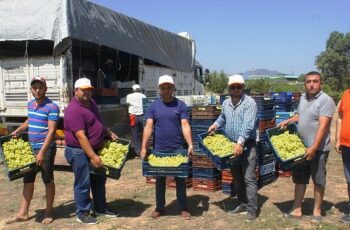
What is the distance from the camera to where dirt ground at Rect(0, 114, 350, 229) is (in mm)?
6047

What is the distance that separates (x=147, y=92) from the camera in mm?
13234

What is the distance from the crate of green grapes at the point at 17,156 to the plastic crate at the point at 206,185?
3172 mm

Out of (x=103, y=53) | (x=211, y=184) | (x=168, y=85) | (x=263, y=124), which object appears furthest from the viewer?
(x=103, y=53)

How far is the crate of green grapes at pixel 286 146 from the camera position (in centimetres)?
570

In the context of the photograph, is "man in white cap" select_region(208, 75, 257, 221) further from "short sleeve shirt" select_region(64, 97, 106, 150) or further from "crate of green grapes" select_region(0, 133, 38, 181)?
"crate of green grapes" select_region(0, 133, 38, 181)

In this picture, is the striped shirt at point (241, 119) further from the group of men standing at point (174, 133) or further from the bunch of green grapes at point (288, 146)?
the bunch of green grapes at point (288, 146)

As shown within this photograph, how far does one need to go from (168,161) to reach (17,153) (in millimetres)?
2112

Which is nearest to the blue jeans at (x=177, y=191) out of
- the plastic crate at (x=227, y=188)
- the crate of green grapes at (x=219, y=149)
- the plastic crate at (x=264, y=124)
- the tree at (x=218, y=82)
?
the crate of green grapes at (x=219, y=149)

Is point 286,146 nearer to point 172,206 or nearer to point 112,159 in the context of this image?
point 172,206

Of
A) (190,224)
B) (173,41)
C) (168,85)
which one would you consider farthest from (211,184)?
(173,41)

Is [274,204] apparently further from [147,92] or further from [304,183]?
[147,92]

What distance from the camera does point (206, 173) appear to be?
7875 mm

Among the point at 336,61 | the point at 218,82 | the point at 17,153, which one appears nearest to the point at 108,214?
the point at 17,153

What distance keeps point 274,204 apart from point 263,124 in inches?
78.2
